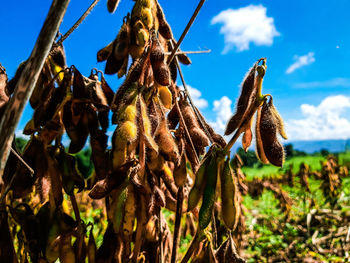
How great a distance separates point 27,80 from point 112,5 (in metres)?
0.70

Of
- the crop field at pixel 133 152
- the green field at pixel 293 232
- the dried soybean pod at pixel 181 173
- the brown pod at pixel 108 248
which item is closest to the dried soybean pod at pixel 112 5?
the crop field at pixel 133 152

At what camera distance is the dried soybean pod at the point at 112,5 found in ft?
3.17

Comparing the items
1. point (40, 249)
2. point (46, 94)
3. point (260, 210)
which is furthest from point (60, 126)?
point (260, 210)

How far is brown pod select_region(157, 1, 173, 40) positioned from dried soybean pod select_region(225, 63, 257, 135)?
0.35m

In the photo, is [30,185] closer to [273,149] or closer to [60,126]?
[60,126]

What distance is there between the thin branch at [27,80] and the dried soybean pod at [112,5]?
0.66 meters

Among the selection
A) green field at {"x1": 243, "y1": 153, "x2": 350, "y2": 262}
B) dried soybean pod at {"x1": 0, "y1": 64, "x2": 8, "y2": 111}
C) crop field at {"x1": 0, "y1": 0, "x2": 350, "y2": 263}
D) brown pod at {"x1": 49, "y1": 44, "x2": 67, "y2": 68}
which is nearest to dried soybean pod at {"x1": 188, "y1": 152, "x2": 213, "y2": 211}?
crop field at {"x1": 0, "y1": 0, "x2": 350, "y2": 263}

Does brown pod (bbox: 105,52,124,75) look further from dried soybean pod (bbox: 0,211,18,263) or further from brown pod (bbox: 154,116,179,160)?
dried soybean pod (bbox: 0,211,18,263)

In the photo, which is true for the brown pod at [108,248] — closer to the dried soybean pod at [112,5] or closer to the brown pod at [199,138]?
the brown pod at [199,138]

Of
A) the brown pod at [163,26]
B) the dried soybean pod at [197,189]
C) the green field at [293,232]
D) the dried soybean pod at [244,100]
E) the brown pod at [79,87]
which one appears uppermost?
the brown pod at [163,26]

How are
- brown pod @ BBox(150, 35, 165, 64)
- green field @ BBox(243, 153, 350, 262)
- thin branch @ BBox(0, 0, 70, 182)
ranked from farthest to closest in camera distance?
green field @ BBox(243, 153, 350, 262) → brown pod @ BBox(150, 35, 165, 64) → thin branch @ BBox(0, 0, 70, 182)

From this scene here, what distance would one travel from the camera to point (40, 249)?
0.97 metres

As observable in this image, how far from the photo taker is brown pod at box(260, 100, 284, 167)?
0.78 metres

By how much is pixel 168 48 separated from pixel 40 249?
2.44 feet
